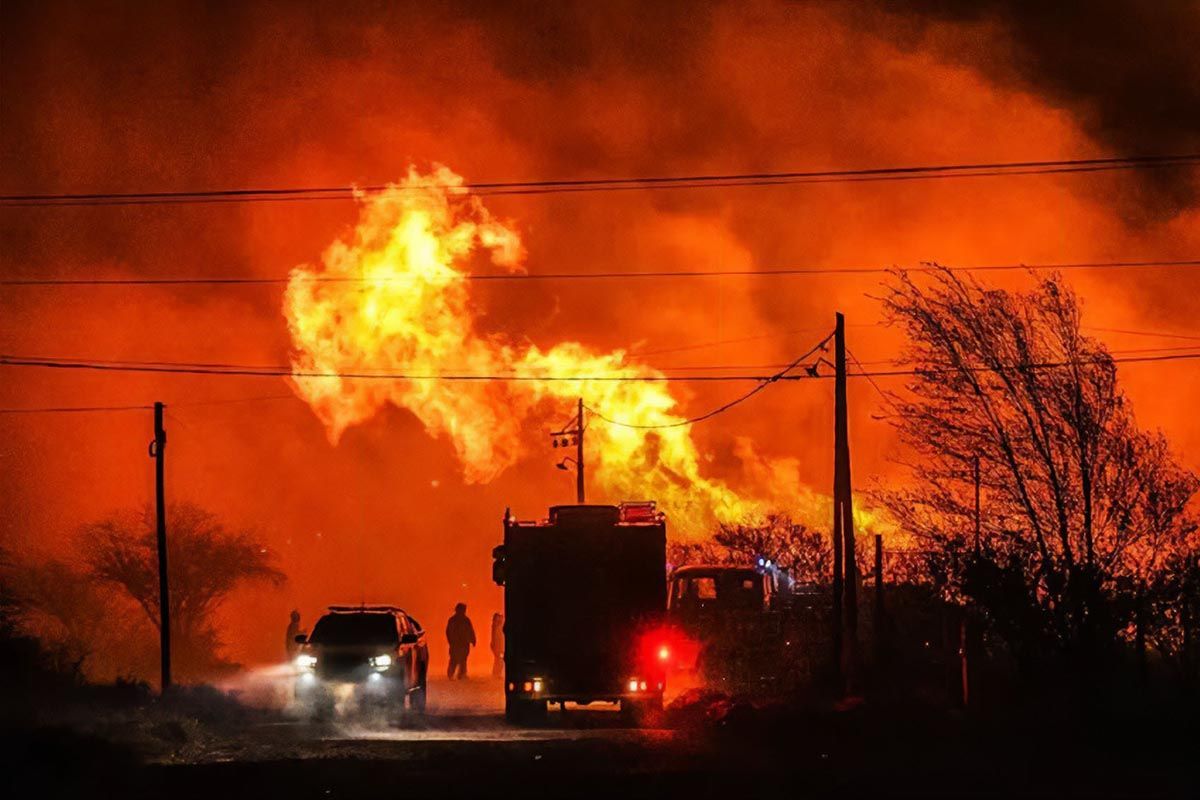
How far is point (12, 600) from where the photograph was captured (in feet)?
130

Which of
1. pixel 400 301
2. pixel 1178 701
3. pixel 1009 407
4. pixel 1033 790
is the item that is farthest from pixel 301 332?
pixel 1033 790

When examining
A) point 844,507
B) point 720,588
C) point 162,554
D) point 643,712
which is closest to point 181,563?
point 162,554

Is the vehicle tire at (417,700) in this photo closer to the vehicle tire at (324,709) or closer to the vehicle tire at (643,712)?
the vehicle tire at (324,709)

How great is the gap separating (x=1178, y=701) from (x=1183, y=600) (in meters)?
1.83

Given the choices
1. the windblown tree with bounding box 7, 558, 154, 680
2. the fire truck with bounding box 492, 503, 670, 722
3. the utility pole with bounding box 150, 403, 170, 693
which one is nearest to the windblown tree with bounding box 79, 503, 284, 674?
the windblown tree with bounding box 7, 558, 154, 680

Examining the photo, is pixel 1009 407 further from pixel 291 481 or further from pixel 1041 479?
pixel 291 481

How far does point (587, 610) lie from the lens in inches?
1128

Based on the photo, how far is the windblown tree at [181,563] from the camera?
59.3 meters

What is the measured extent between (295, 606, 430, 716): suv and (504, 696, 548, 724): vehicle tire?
198 centimetres

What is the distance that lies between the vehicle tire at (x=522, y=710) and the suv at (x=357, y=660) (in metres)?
1.98

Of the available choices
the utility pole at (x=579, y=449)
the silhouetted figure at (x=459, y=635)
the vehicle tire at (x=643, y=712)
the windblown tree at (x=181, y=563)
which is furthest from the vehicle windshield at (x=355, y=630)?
the windblown tree at (x=181, y=563)

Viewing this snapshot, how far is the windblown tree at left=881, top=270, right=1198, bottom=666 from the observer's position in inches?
1098

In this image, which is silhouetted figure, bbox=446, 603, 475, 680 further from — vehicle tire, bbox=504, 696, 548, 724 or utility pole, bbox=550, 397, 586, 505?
vehicle tire, bbox=504, 696, 548, 724

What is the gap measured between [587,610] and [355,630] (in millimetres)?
4403
